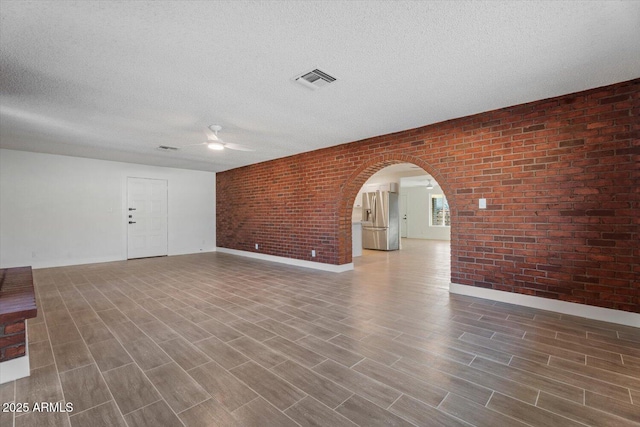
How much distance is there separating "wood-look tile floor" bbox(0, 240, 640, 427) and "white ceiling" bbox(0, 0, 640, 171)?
243 cm

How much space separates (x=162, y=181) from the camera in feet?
25.3

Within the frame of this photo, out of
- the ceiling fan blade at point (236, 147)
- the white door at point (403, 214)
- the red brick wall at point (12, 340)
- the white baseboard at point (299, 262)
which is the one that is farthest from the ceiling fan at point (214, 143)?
the white door at point (403, 214)

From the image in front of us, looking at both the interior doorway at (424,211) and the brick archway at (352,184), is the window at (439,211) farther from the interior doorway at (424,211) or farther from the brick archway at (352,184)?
the brick archway at (352,184)

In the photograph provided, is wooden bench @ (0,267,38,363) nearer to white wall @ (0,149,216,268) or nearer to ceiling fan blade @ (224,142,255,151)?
ceiling fan blade @ (224,142,255,151)

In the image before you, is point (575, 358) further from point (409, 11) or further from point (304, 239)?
point (304, 239)

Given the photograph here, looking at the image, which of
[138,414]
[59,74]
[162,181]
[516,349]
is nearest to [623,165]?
[516,349]

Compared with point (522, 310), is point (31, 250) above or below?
above

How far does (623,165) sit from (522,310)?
1.82m

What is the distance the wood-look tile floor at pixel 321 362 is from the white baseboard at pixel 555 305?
150 mm

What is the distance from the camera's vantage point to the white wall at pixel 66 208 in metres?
5.61

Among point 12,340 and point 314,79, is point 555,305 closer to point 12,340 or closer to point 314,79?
point 314,79

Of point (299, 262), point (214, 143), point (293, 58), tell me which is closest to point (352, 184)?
point (299, 262)

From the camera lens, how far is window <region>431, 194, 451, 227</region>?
466 inches

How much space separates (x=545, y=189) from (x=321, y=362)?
320cm
